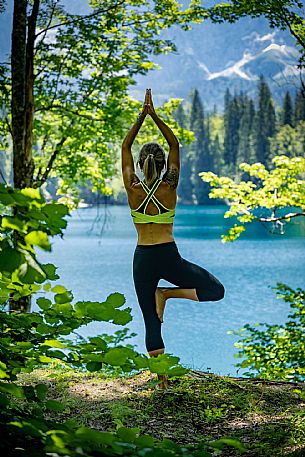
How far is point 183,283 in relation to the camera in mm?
4543

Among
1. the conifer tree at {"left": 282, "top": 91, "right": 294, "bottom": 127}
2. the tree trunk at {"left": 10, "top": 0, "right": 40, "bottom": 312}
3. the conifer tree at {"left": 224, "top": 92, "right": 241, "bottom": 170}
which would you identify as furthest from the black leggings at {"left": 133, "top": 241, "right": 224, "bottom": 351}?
the conifer tree at {"left": 224, "top": 92, "right": 241, "bottom": 170}

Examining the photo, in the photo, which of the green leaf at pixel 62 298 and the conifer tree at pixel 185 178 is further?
the conifer tree at pixel 185 178

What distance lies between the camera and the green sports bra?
4.48m

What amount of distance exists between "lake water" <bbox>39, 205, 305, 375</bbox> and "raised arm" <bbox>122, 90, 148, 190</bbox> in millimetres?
1829

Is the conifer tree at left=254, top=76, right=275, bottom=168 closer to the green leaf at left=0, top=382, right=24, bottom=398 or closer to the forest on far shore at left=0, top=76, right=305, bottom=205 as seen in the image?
the forest on far shore at left=0, top=76, right=305, bottom=205

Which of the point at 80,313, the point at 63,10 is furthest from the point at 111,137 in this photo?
the point at 80,313

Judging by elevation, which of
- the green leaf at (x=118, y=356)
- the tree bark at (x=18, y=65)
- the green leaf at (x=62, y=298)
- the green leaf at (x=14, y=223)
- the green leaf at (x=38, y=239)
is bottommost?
the green leaf at (x=118, y=356)

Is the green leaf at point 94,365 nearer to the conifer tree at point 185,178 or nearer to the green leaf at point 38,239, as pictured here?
the green leaf at point 38,239

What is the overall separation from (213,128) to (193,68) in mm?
94039

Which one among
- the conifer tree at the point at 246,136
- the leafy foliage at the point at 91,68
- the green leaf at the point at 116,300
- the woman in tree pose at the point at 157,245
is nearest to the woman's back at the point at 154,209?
the woman in tree pose at the point at 157,245

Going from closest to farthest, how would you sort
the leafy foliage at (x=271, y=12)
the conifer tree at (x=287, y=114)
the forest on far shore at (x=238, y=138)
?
1. the leafy foliage at (x=271, y=12)
2. the forest on far shore at (x=238, y=138)
3. the conifer tree at (x=287, y=114)

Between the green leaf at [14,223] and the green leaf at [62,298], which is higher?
the green leaf at [14,223]

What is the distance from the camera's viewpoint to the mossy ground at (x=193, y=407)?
3.65 m

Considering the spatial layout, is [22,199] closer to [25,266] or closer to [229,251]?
[25,266]
